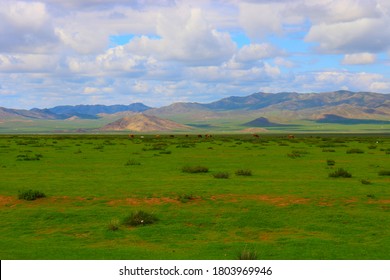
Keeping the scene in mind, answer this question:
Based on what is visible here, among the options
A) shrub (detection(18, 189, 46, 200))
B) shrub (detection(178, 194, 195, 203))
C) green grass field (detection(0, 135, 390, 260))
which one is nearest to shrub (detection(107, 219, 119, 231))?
green grass field (detection(0, 135, 390, 260))

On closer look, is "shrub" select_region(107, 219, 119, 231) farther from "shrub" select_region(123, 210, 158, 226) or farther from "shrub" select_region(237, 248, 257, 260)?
"shrub" select_region(237, 248, 257, 260)

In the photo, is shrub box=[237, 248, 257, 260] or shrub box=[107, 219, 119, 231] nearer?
shrub box=[237, 248, 257, 260]

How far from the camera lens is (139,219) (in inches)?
712

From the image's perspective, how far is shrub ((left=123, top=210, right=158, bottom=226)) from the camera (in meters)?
17.9

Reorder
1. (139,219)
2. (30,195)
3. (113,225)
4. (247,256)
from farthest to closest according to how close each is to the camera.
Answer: (30,195) < (139,219) < (113,225) < (247,256)

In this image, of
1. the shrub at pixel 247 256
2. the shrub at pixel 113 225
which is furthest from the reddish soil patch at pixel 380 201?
the shrub at pixel 113 225

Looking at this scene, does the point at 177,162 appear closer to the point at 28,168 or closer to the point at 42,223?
the point at 28,168

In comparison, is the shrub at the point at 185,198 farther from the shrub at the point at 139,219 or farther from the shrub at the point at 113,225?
the shrub at the point at 113,225

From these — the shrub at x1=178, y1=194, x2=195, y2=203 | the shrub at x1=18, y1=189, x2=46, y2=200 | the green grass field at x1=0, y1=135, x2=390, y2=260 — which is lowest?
the green grass field at x1=0, y1=135, x2=390, y2=260

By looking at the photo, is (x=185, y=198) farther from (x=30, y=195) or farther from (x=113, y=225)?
(x=30, y=195)

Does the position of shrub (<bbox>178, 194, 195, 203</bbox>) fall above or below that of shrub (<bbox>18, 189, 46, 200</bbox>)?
below

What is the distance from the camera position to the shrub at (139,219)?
1792 cm

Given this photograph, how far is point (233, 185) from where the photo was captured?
27.0m

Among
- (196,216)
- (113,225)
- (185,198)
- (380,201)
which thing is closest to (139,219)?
(113,225)
